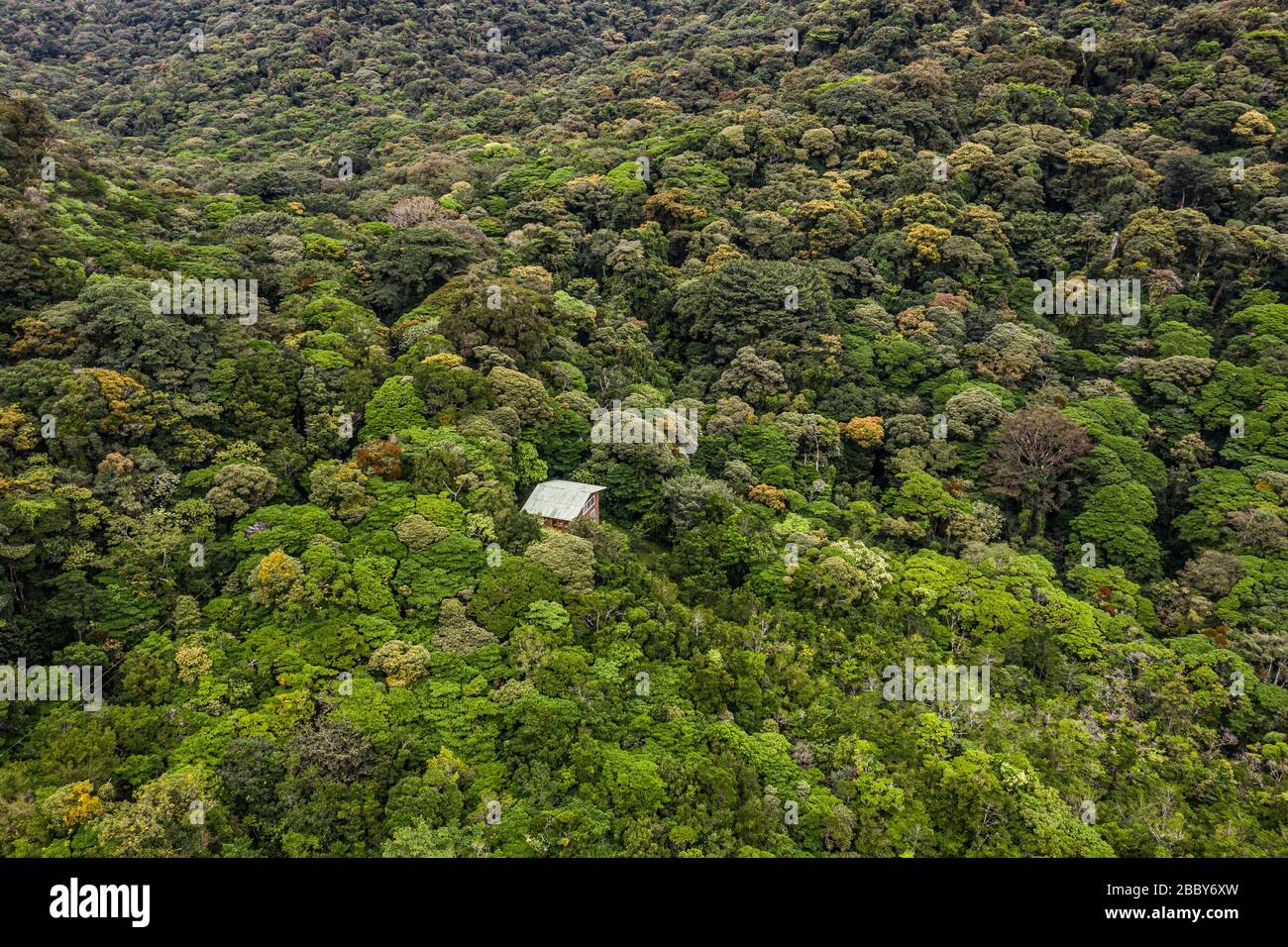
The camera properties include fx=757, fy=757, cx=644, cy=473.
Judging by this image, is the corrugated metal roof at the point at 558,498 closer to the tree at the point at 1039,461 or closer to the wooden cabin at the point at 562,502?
the wooden cabin at the point at 562,502

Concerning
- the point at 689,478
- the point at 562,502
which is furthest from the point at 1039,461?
the point at 562,502

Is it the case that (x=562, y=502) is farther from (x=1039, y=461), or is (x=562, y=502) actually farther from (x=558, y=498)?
(x=1039, y=461)

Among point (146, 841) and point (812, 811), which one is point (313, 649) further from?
point (812, 811)

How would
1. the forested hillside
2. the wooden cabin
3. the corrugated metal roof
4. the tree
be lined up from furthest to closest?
the tree < the corrugated metal roof < the wooden cabin < the forested hillside

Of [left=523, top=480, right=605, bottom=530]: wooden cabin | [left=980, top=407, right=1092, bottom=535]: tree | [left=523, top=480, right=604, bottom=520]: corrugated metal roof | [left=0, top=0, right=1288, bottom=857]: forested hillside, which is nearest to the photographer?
[left=0, top=0, right=1288, bottom=857]: forested hillside

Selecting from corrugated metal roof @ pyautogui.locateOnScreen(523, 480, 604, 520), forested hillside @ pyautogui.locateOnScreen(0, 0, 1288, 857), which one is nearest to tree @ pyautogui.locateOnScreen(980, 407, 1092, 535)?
forested hillside @ pyautogui.locateOnScreen(0, 0, 1288, 857)

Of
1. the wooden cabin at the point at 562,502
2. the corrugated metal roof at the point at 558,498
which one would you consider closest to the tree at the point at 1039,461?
the wooden cabin at the point at 562,502

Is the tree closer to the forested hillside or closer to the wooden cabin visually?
the forested hillside
